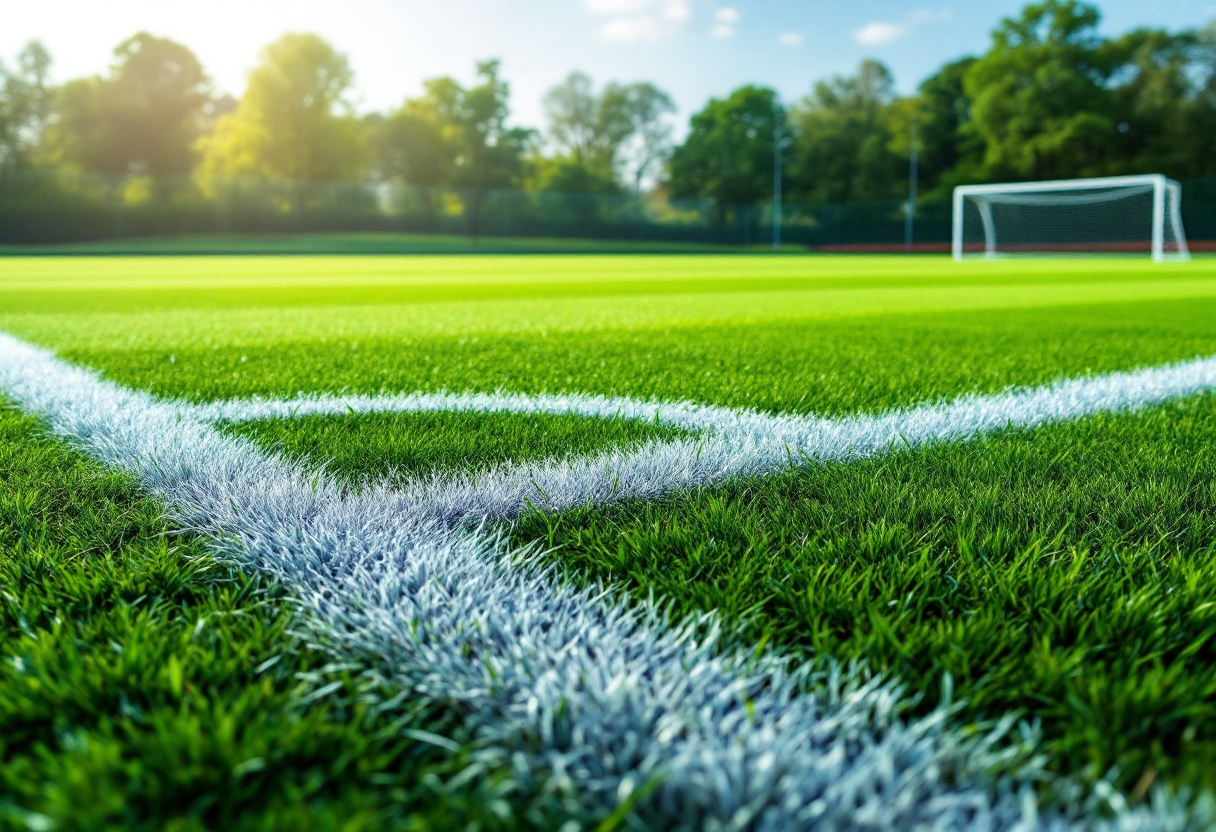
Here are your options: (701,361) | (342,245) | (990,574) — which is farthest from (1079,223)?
(990,574)

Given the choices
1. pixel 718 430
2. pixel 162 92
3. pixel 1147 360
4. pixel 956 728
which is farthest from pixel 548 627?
pixel 162 92

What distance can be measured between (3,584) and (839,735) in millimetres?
1057

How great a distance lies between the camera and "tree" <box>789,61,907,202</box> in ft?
162

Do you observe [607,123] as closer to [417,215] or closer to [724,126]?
[724,126]

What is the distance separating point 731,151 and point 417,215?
26.1m

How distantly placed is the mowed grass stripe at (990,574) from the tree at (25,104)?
51.2m

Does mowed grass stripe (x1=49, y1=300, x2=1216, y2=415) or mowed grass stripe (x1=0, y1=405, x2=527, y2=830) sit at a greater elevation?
mowed grass stripe (x1=49, y1=300, x2=1216, y2=415)

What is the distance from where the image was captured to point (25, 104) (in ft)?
144

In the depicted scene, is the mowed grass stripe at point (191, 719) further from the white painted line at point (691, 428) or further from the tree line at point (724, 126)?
the tree line at point (724, 126)

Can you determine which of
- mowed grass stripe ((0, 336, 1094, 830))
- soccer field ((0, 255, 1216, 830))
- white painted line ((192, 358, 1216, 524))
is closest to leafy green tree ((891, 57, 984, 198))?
white painted line ((192, 358, 1216, 524))

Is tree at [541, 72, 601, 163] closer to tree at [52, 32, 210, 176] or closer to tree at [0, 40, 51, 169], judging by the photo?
tree at [52, 32, 210, 176]

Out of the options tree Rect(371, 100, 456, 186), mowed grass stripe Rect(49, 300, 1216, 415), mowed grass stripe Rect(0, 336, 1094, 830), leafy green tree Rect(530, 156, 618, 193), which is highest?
tree Rect(371, 100, 456, 186)

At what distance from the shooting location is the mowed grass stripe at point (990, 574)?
0.77 metres

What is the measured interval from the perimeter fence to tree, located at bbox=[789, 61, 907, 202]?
486 inches
